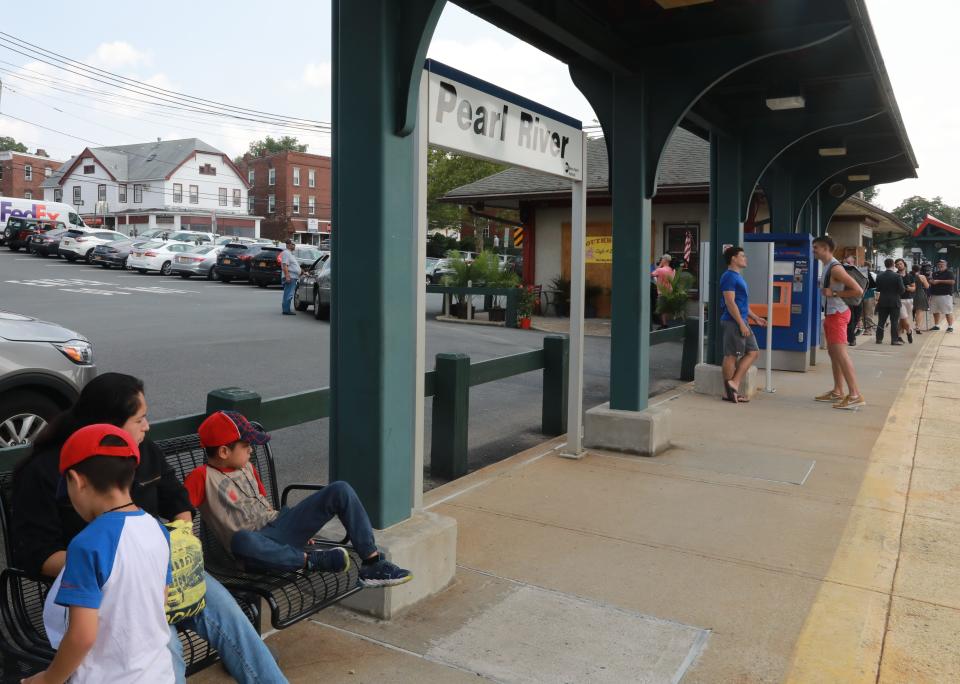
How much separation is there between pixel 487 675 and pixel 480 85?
3.31m

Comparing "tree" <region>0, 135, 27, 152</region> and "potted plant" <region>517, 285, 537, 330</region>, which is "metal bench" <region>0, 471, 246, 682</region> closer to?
"potted plant" <region>517, 285, 537, 330</region>

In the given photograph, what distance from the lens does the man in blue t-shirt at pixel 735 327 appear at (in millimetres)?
9695

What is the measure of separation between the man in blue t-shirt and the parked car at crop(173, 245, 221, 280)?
25.4 m

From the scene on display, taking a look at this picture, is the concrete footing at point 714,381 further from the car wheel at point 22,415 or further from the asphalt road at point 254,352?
the car wheel at point 22,415

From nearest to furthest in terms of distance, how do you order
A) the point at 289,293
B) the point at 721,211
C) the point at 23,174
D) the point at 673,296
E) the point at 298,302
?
the point at 721,211, the point at 673,296, the point at 289,293, the point at 298,302, the point at 23,174

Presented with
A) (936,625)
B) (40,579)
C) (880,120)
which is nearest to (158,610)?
(40,579)

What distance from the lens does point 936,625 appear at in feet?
13.0

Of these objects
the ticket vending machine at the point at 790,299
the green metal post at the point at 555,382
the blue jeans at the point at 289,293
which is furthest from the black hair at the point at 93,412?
the blue jeans at the point at 289,293

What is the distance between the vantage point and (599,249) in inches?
874

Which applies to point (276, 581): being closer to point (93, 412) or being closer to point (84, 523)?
point (84, 523)

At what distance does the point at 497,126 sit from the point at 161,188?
7121 centimetres

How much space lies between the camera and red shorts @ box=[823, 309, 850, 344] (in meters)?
9.31

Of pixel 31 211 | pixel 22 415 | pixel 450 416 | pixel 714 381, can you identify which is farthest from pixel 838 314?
pixel 31 211

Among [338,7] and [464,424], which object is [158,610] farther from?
[464,424]
